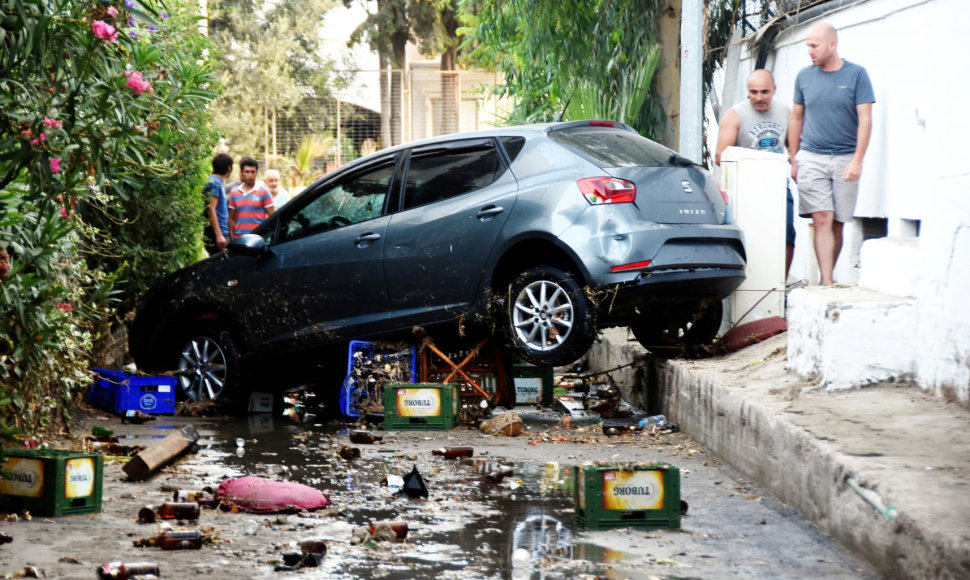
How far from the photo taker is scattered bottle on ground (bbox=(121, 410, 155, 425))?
927cm

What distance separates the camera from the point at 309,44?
120ft

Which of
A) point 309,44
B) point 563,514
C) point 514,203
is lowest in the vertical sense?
Answer: point 563,514

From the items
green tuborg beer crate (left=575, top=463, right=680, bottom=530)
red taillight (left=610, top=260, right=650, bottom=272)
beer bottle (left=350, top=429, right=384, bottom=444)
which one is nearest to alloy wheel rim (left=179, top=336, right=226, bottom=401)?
beer bottle (left=350, top=429, right=384, bottom=444)

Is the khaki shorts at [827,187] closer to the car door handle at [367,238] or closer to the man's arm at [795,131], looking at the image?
the man's arm at [795,131]

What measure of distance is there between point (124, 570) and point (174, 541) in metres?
0.59

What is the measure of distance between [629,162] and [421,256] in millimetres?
1612

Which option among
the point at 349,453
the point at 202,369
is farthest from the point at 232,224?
the point at 349,453

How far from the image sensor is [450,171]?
916 cm

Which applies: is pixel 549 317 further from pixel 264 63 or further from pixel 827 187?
pixel 264 63

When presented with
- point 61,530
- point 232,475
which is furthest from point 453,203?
point 61,530

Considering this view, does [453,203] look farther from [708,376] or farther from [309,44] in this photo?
[309,44]

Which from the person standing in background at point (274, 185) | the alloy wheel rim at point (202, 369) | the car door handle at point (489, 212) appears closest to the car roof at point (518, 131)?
the car door handle at point (489, 212)

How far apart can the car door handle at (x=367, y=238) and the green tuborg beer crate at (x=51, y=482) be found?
3.85m

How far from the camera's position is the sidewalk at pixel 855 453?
431 centimetres
